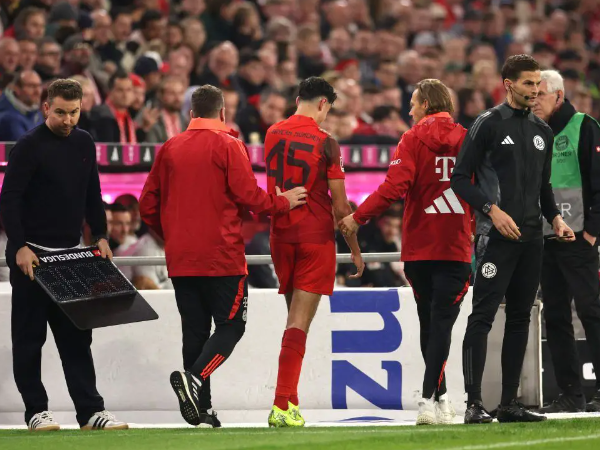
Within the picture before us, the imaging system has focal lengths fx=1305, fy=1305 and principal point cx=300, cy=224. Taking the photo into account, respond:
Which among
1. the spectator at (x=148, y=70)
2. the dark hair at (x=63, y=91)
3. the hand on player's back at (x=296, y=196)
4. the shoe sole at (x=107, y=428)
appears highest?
the spectator at (x=148, y=70)

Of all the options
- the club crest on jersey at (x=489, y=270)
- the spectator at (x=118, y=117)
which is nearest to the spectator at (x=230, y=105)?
the spectator at (x=118, y=117)

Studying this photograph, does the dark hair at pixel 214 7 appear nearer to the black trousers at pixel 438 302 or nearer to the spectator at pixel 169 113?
the spectator at pixel 169 113

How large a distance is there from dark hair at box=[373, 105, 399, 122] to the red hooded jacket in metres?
6.66

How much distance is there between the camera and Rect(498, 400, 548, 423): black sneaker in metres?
7.55

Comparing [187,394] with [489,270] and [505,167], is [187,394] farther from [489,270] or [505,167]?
[505,167]

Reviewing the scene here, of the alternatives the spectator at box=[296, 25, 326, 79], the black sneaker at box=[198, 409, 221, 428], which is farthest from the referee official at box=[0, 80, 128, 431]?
the spectator at box=[296, 25, 326, 79]

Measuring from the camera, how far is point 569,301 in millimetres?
8812

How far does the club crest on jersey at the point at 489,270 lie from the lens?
24.5 feet

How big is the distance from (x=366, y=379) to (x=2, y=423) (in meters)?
2.55

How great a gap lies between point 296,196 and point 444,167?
92cm

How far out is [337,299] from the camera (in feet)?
30.3

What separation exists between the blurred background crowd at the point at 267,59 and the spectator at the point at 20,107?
0.5 inches

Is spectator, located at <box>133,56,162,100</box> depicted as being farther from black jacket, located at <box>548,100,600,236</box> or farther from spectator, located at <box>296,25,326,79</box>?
black jacket, located at <box>548,100,600,236</box>

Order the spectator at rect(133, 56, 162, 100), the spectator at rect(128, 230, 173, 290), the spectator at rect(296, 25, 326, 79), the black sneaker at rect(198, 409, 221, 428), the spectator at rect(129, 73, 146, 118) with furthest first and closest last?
the spectator at rect(296, 25, 326, 79) < the spectator at rect(133, 56, 162, 100) < the spectator at rect(129, 73, 146, 118) < the spectator at rect(128, 230, 173, 290) < the black sneaker at rect(198, 409, 221, 428)
